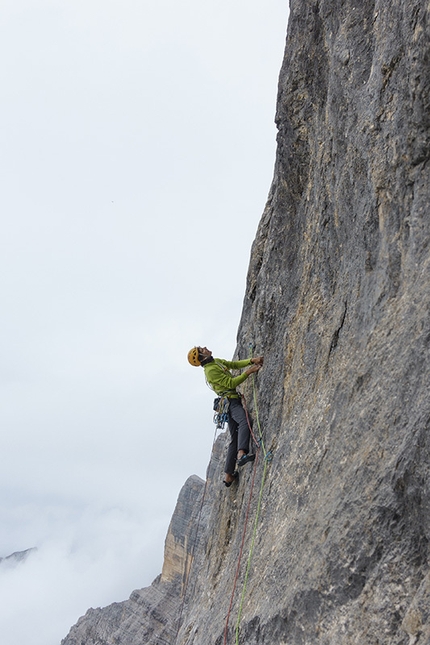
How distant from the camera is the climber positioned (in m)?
10.2

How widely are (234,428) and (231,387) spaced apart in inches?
33.2

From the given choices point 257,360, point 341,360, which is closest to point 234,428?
point 257,360

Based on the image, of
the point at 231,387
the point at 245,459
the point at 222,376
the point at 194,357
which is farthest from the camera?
the point at 194,357

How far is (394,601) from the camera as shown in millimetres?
5023

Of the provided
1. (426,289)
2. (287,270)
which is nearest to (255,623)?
(426,289)

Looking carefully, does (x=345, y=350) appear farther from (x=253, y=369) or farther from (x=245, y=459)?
(x=245, y=459)

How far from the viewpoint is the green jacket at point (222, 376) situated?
10398mm

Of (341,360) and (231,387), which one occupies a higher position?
(231,387)

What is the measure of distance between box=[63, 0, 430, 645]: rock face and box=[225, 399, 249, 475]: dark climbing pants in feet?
0.98

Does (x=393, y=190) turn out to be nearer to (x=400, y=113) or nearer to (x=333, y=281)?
(x=400, y=113)

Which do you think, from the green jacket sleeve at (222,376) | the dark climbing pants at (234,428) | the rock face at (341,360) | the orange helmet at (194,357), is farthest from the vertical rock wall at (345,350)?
the orange helmet at (194,357)

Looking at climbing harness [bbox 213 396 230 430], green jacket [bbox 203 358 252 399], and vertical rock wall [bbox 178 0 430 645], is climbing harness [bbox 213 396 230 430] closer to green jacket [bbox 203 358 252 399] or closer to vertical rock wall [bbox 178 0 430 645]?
green jacket [bbox 203 358 252 399]

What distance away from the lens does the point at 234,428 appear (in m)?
10.6

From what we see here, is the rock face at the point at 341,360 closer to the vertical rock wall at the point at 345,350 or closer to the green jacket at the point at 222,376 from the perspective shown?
the vertical rock wall at the point at 345,350
